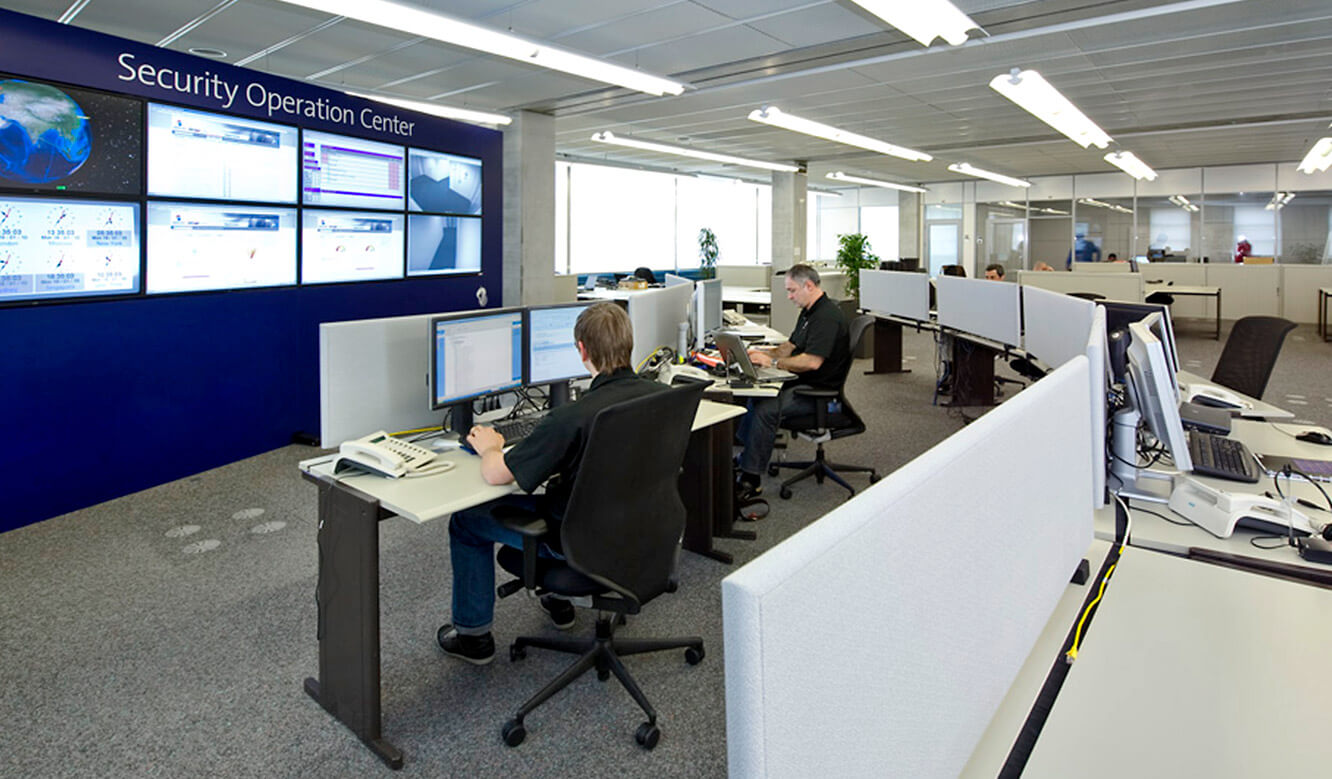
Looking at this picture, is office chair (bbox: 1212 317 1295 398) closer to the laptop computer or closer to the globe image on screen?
the laptop computer

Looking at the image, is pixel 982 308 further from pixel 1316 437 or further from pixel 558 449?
pixel 558 449

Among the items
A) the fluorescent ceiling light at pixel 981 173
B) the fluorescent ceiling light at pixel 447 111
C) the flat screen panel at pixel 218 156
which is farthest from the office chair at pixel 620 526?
the fluorescent ceiling light at pixel 981 173

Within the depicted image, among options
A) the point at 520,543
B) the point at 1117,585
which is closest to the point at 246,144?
the point at 520,543

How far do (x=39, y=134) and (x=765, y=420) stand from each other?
3800mm

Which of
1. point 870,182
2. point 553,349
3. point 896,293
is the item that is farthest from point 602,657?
point 870,182

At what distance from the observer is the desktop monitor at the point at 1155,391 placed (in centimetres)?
181

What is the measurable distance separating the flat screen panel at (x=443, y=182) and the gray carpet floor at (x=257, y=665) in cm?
285

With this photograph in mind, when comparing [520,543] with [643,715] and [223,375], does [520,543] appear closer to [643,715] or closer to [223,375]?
[643,715]

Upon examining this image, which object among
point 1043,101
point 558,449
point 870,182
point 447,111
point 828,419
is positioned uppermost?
point 870,182

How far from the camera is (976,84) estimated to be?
637 cm

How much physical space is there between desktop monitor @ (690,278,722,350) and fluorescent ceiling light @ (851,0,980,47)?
170cm

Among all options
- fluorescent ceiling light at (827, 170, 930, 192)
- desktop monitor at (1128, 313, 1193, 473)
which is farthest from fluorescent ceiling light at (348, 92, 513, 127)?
fluorescent ceiling light at (827, 170, 930, 192)

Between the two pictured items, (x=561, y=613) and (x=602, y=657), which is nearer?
(x=602, y=657)

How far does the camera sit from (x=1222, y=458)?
220 centimetres
